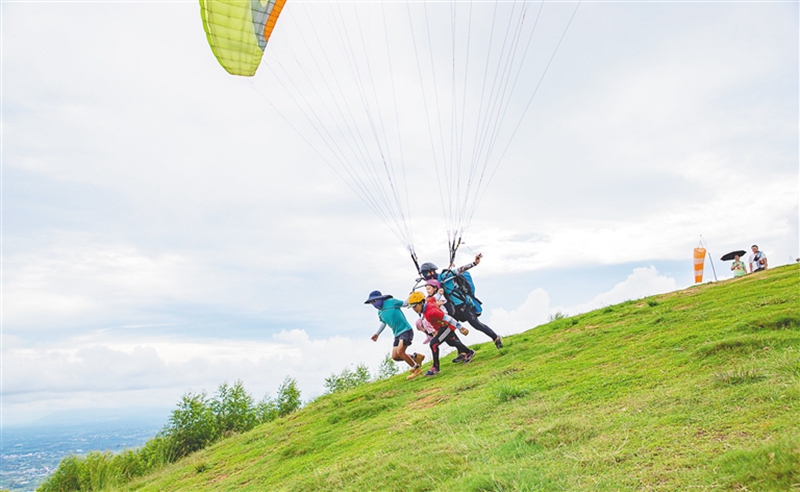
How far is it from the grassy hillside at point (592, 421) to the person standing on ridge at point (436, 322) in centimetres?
56

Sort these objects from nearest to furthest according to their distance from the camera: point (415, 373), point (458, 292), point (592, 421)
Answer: point (592, 421) → point (458, 292) → point (415, 373)

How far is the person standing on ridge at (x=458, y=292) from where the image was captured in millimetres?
11219

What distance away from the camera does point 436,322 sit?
1080 centimetres

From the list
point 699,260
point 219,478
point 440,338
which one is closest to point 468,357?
point 440,338

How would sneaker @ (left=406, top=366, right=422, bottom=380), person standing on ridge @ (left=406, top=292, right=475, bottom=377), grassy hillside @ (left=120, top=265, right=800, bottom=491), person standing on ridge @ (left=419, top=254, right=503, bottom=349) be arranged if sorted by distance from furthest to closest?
sneaker @ (left=406, top=366, right=422, bottom=380)
person standing on ridge @ (left=419, top=254, right=503, bottom=349)
person standing on ridge @ (left=406, top=292, right=475, bottom=377)
grassy hillside @ (left=120, top=265, right=800, bottom=491)

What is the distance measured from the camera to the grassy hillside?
11.9ft

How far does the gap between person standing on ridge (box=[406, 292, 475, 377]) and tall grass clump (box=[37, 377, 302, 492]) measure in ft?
28.9

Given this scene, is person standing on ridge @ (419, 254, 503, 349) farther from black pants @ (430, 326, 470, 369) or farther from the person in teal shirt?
Answer: the person in teal shirt

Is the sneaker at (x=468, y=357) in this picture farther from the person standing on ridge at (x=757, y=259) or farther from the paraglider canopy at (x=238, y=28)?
the person standing on ridge at (x=757, y=259)

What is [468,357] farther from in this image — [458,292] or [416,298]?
[416,298]

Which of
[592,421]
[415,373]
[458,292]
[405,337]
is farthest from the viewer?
[415,373]

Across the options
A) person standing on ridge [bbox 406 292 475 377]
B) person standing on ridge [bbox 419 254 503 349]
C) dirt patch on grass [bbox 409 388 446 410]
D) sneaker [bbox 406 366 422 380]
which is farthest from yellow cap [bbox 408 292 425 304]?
dirt patch on grass [bbox 409 388 446 410]

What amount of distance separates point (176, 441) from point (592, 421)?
1608 cm

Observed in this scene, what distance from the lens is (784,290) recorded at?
9.16 metres
